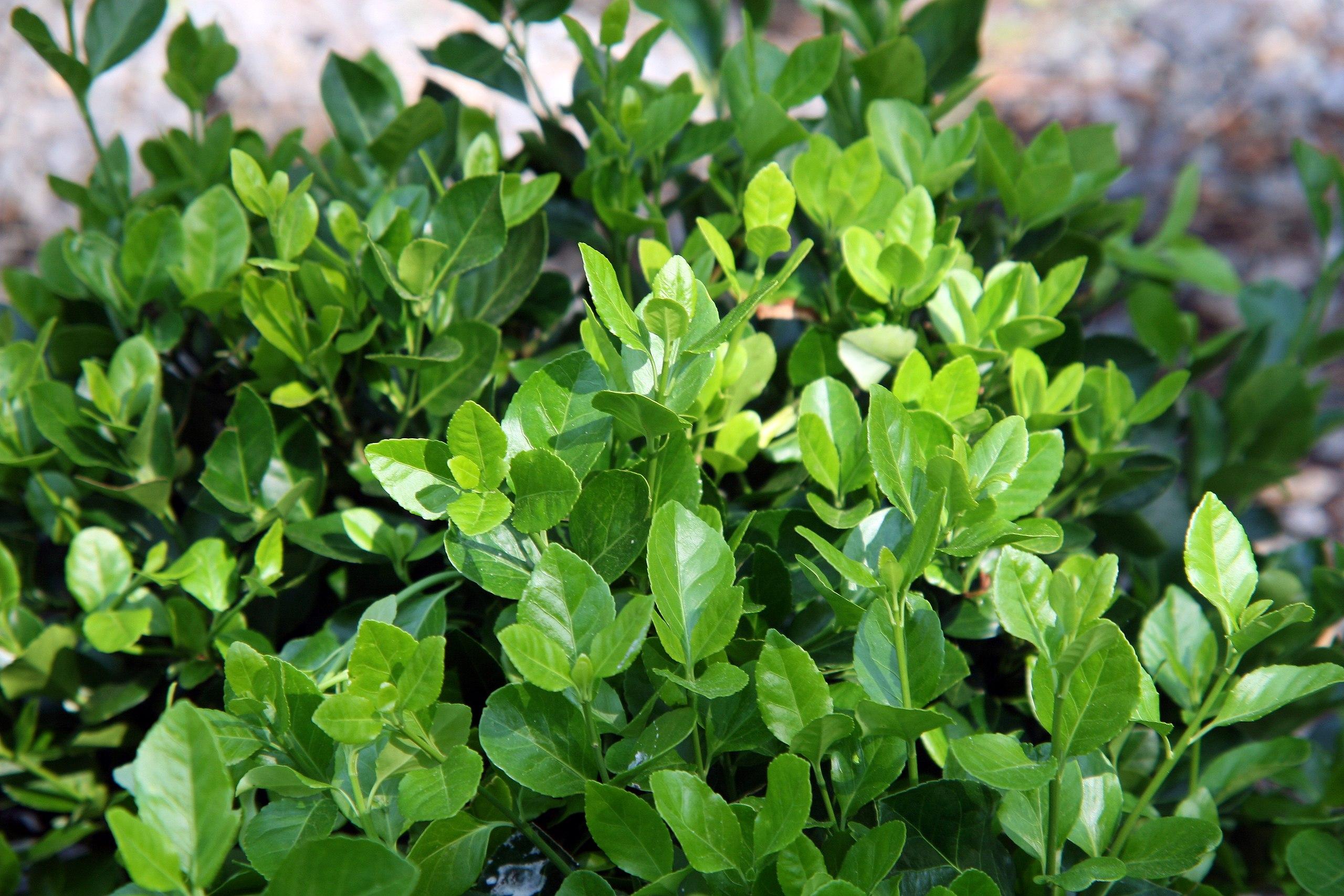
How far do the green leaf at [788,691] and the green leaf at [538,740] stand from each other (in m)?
0.13

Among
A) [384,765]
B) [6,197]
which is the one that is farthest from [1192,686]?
[6,197]

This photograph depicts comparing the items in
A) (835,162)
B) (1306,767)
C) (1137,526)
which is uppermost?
(835,162)

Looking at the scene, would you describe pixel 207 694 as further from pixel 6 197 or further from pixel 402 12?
pixel 402 12

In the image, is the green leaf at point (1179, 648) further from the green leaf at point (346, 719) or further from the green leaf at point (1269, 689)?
the green leaf at point (346, 719)

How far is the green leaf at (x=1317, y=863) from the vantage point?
0.76m

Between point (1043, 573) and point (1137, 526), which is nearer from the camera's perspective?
point (1043, 573)

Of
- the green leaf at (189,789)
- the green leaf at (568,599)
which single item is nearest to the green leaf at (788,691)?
the green leaf at (568,599)

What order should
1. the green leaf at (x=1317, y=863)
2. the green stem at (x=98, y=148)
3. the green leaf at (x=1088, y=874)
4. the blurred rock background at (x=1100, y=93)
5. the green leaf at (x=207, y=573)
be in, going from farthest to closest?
1. the blurred rock background at (x=1100, y=93)
2. the green stem at (x=98, y=148)
3. the green leaf at (x=207, y=573)
4. the green leaf at (x=1317, y=863)
5. the green leaf at (x=1088, y=874)

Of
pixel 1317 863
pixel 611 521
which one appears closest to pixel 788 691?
pixel 611 521

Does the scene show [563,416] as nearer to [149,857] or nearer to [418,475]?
[418,475]

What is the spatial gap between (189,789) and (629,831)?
0.27 metres

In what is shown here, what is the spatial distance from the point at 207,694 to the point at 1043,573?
781mm

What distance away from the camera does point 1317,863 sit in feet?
2.57

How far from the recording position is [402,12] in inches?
123
